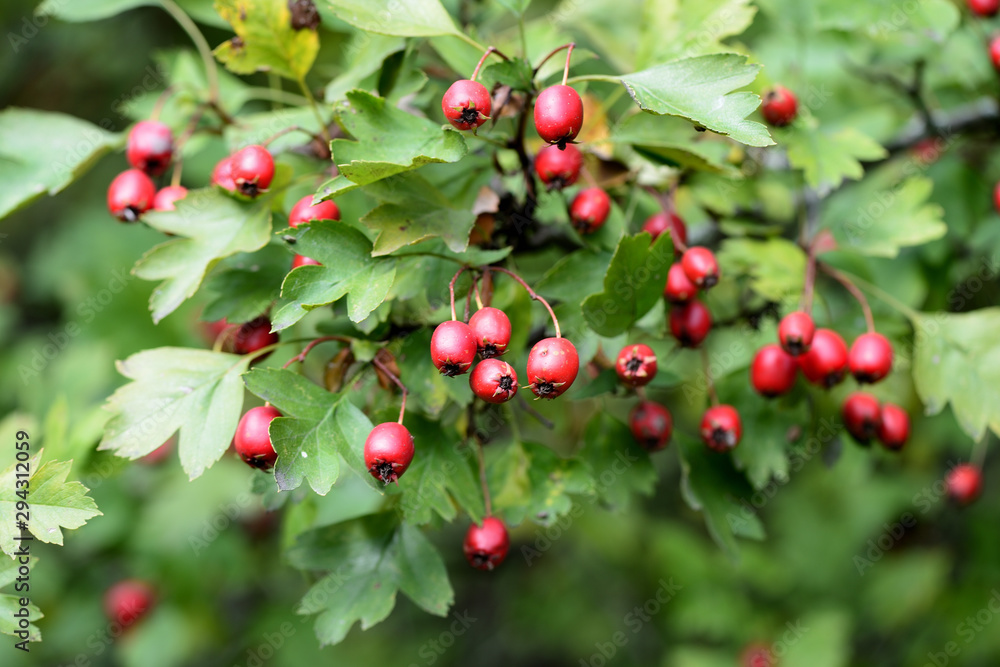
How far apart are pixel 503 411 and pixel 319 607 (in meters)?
0.53

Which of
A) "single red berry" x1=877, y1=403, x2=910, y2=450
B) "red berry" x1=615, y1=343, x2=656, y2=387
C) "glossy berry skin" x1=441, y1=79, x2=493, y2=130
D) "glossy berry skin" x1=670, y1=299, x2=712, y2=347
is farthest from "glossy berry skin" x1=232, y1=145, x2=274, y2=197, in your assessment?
"single red berry" x1=877, y1=403, x2=910, y2=450

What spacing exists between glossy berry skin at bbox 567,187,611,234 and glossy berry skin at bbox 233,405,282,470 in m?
0.72

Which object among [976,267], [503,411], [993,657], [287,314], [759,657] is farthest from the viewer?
[993,657]

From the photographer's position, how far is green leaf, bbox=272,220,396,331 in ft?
4.20

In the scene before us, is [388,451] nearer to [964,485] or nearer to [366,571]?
[366,571]

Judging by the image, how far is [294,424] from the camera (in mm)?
1296

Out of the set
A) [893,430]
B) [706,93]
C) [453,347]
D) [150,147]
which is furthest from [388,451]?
[893,430]

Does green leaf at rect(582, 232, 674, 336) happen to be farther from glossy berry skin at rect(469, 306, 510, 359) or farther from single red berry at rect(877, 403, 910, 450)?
single red berry at rect(877, 403, 910, 450)

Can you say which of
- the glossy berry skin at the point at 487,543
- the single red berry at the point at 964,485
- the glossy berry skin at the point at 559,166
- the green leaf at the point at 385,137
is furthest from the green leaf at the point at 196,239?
the single red berry at the point at 964,485

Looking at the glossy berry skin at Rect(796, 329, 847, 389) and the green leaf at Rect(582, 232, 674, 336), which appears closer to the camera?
the green leaf at Rect(582, 232, 674, 336)

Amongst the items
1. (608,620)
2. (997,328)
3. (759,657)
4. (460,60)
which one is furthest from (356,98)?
(608,620)

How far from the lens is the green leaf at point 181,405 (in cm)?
140

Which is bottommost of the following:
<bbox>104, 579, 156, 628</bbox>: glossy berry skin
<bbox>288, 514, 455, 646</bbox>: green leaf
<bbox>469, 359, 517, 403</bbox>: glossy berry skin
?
<bbox>104, 579, 156, 628</bbox>: glossy berry skin

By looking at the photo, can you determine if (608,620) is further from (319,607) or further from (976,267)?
(319,607)
